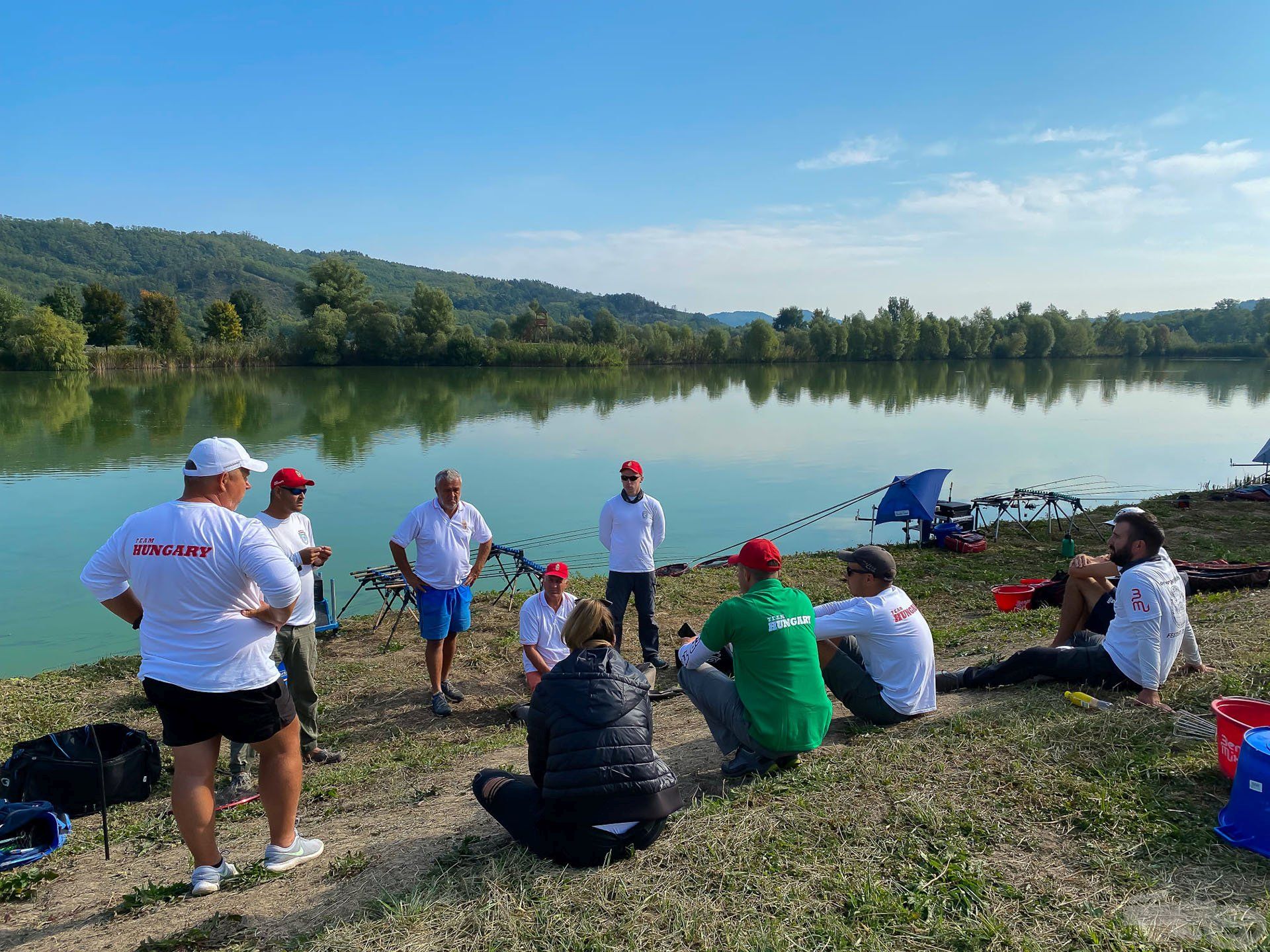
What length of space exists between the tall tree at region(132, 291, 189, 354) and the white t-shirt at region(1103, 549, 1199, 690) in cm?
7108

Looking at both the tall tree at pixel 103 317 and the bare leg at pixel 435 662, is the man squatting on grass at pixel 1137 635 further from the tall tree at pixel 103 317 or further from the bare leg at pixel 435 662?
the tall tree at pixel 103 317

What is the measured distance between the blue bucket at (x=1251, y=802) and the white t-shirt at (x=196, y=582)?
151 inches

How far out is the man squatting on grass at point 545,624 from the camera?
19.5 feet

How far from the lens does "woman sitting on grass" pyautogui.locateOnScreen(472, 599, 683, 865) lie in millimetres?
2973

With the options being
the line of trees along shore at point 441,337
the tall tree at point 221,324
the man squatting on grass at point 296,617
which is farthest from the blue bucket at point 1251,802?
the tall tree at point 221,324

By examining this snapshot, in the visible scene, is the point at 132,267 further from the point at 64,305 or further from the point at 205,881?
the point at 205,881

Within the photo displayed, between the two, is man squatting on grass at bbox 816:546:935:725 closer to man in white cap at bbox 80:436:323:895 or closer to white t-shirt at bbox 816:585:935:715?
white t-shirt at bbox 816:585:935:715

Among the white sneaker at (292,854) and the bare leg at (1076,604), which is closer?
the white sneaker at (292,854)

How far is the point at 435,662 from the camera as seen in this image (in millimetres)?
6477

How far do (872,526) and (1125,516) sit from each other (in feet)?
34.7

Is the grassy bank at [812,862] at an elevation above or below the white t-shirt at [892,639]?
Result: below

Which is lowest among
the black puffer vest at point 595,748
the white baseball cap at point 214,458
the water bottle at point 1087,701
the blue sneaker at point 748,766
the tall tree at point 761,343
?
the blue sneaker at point 748,766

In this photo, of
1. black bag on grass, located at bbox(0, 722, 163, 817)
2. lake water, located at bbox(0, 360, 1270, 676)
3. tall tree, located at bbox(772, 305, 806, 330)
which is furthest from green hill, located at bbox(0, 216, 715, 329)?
black bag on grass, located at bbox(0, 722, 163, 817)

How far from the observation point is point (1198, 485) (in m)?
21.0
